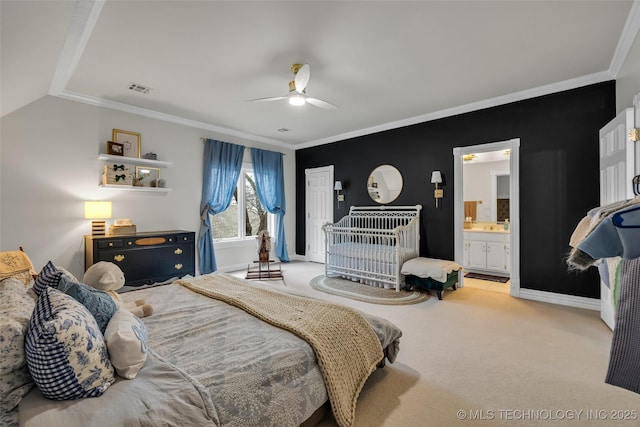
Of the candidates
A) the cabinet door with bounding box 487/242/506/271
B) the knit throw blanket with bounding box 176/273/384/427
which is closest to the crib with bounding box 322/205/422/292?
the cabinet door with bounding box 487/242/506/271

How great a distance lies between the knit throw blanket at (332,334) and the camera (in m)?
1.53

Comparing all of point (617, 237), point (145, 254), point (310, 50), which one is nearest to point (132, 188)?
point (145, 254)

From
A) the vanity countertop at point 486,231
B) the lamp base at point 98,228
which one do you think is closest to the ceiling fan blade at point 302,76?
the lamp base at point 98,228

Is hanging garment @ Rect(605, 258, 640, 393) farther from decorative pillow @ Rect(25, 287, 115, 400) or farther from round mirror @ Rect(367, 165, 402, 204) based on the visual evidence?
round mirror @ Rect(367, 165, 402, 204)

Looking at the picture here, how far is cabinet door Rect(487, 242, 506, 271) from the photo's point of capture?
519 centimetres

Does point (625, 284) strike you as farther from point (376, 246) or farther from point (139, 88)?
point (139, 88)

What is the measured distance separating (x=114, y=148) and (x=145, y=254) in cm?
155

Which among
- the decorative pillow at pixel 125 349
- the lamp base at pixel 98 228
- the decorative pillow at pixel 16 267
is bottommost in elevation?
the decorative pillow at pixel 125 349

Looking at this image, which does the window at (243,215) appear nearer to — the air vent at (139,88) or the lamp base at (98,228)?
the lamp base at (98,228)

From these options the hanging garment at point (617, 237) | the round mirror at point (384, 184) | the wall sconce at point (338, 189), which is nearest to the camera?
the hanging garment at point (617, 237)

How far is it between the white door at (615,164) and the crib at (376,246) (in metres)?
2.14

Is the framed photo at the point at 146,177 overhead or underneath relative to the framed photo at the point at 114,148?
underneath

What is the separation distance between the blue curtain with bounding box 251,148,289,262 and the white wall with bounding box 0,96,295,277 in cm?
160

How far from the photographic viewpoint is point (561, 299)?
141 inches
